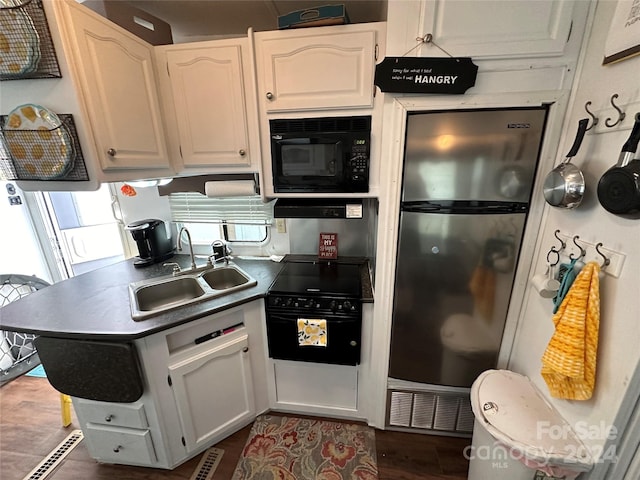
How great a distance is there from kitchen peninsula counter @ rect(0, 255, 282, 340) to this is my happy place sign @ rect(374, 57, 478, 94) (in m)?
1.28

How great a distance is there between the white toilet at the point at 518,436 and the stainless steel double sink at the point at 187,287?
1.36m

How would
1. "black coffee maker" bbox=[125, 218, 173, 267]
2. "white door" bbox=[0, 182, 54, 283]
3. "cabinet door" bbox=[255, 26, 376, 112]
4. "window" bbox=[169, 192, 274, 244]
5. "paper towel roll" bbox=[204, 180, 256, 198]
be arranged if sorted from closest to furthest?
"cabinet door" bbox=[255, 26, 376, 112], "paper towel roll" bbox=[204, 180, 256, 198], "black coffee maker" bbox=[125, 218, 173, 267], "window" bbox=[169, 192, 274, 244], "white door" bbox=[0, 182, 54, 283]

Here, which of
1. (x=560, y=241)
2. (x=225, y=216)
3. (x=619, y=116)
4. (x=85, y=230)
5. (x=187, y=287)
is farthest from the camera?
(x=85, y=230)

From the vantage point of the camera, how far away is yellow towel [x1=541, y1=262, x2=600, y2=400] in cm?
Result: 89

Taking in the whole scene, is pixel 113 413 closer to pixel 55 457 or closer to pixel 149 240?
pixel 55 457

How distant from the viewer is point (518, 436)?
1000 millimetres

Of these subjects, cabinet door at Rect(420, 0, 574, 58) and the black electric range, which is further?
the black electric range

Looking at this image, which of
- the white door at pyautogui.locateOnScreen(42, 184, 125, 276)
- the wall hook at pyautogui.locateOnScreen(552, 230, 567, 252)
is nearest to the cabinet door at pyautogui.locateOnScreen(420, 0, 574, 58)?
the wall hook at pyautogui.locateOnScreen(552, 230, 567, 252)

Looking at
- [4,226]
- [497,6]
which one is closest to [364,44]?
[497,6]

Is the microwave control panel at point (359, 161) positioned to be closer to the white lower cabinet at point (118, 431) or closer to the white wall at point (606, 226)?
the white wall at point (606, 226)

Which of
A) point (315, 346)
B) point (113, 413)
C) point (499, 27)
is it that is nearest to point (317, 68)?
point (499, 27)

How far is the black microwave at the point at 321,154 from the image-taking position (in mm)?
1385

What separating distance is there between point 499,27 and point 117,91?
177 cm

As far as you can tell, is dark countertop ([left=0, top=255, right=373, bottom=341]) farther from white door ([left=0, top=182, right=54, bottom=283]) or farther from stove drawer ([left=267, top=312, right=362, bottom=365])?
white door ([left=0, top=182, right=54, bottom=283])
